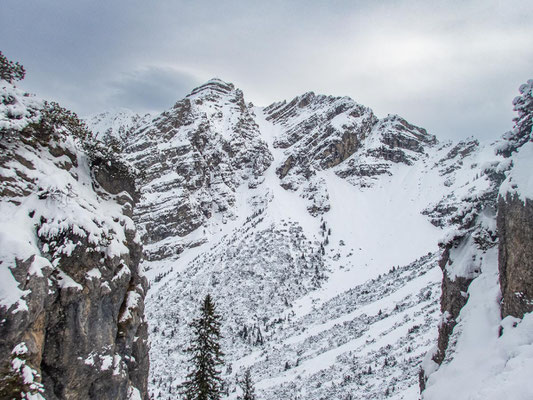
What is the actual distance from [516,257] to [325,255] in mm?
110327

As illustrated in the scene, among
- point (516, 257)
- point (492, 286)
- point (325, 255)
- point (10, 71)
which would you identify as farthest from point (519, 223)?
point (325, 255)

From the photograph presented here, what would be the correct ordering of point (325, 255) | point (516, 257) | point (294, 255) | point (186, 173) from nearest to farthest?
point (516, 257), point (294, 255), point (325, 255), point (186, 173)

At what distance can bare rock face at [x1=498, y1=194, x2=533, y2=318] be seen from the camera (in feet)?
31.4

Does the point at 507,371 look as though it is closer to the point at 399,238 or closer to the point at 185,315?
the point at 185,315

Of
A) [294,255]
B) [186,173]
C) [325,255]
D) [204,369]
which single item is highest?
[186,173]

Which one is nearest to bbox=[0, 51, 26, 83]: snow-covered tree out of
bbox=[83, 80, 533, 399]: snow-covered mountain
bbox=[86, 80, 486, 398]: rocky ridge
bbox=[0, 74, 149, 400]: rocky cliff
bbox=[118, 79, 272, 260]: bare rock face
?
bbox=[0, 74, 149, 400]: rocky cliff

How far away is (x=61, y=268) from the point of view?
1429cm

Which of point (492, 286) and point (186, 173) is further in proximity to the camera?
point (186, 173)

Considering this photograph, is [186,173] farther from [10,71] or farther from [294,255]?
[10,71]

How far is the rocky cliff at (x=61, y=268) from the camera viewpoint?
11531mm

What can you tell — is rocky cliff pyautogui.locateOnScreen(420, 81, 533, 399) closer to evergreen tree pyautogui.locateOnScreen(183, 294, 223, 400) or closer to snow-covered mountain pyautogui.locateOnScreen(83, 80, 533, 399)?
snow-covered mountain pyautogui.locateOnScreen(83, 80, 533, 399)

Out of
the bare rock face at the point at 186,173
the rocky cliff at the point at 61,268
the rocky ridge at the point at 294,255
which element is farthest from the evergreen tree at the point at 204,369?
the bare rock face at the point at 186,173

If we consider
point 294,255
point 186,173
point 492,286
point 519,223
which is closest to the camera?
point 519,223

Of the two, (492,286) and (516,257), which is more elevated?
(516,257)
